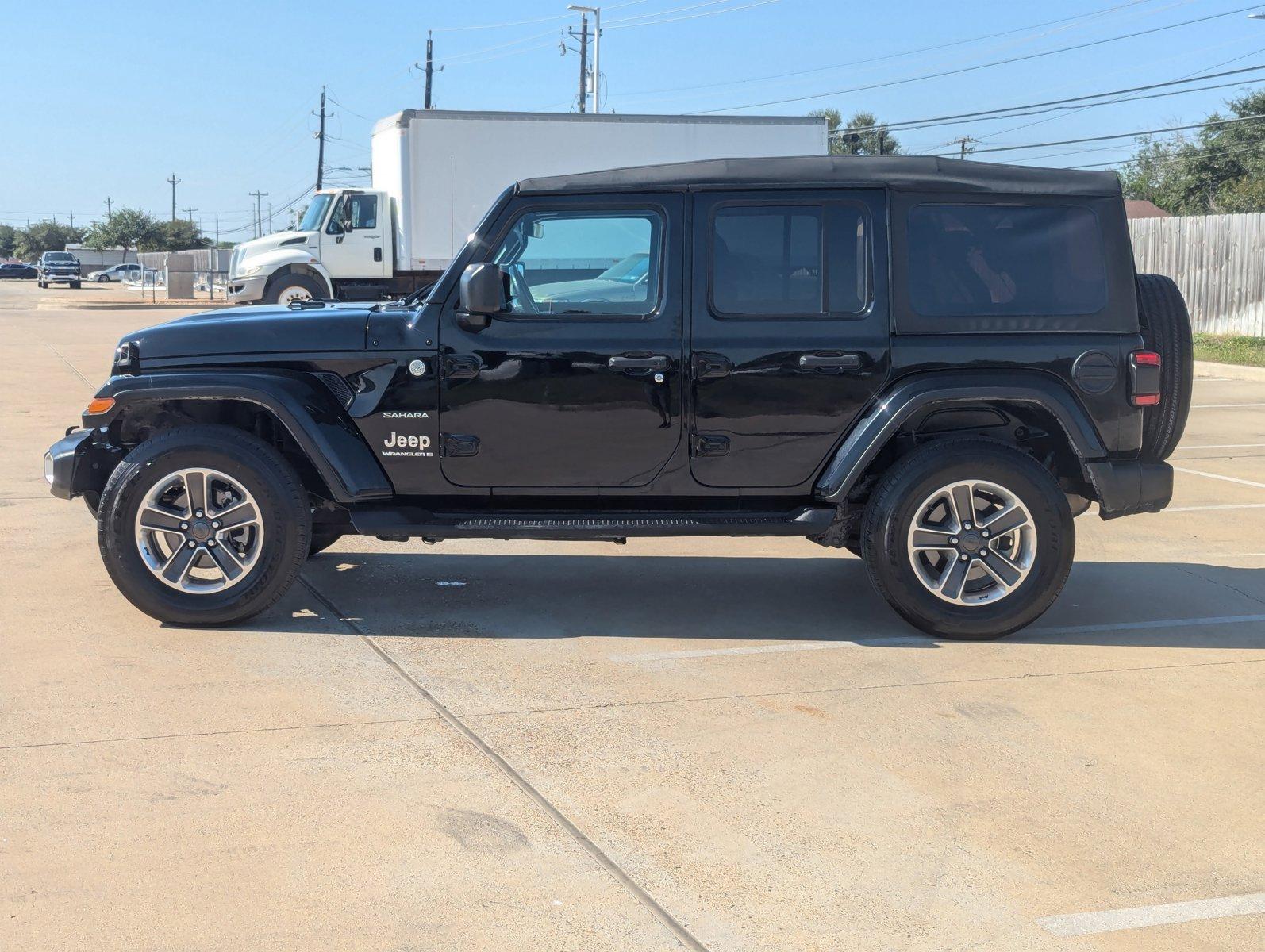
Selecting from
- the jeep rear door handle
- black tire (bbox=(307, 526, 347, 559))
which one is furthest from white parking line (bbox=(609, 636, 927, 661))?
black tire (bbox=(307, 526, 347, 559))

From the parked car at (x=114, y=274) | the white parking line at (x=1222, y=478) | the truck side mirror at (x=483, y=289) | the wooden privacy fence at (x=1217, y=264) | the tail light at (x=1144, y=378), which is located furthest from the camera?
the parked car at (x=114, y=274)

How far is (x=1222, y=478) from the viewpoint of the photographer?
33.1ft

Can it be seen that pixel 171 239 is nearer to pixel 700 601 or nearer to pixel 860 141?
pixel 860 141

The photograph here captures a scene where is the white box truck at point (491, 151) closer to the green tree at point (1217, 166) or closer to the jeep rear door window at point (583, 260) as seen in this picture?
the jeep rear door window at point (583, 260)

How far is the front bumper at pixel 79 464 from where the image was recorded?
5.99 metres

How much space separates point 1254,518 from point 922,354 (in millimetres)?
3990

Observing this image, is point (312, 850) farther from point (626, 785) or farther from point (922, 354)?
point (922, 354)

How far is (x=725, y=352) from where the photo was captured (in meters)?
5.85

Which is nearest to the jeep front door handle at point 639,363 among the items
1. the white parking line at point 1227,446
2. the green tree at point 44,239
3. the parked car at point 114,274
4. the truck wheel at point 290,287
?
the white parking line at point 1227,446

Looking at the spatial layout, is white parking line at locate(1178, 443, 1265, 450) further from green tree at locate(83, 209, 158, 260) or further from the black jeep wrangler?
green tree at locate(83, 209, 158, 260)

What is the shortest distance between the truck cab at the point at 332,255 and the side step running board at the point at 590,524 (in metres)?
18.4

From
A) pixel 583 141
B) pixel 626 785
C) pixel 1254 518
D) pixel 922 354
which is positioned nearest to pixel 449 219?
pixel 583 141

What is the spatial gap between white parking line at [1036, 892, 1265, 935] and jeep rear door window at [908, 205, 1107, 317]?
2993mm

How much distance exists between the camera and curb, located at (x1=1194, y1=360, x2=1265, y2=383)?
17625 mm
